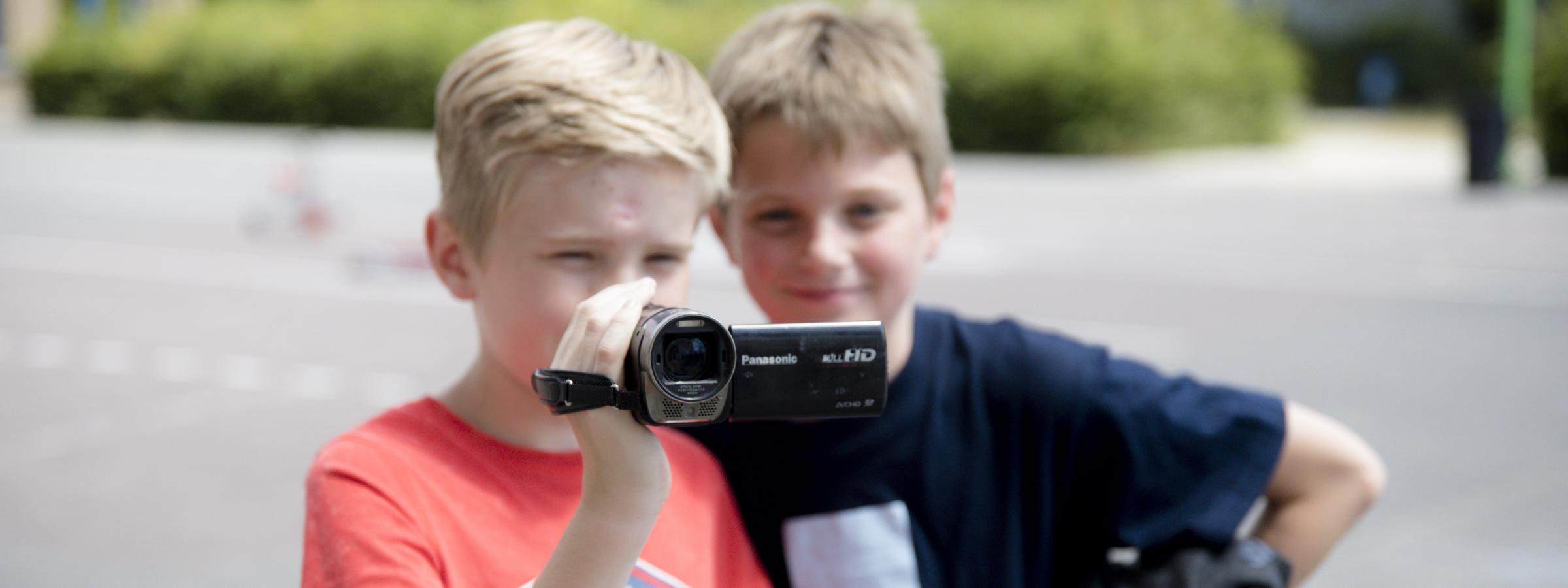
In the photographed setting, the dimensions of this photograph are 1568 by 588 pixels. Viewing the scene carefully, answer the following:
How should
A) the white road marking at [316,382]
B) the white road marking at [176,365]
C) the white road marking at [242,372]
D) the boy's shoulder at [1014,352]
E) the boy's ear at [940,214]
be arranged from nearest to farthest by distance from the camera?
the boy's shoulder at [1014,352] → the boy's ear at [940,214] → the white road marking at [316,382] → the white road marking at [242,372] → the white road marking at [176,365]

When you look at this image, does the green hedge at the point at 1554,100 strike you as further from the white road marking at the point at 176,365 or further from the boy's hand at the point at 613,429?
the boy's hand at the point at 613,429

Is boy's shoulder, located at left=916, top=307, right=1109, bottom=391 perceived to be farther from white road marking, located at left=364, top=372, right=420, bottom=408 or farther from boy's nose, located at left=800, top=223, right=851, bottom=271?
white road marking, located at left=364, top=372, right=420, bottom=408

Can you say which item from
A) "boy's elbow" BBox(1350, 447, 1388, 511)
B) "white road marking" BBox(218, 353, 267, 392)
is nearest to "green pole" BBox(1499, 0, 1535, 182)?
"white road marking" BBox(218, 353, 267, 392)

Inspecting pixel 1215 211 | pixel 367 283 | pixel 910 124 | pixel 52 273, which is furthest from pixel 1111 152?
pixel 910 124

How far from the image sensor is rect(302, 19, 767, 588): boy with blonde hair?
4.95 feet

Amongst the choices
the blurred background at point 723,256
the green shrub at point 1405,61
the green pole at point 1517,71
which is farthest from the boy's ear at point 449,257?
the green shrub at point 1405,61

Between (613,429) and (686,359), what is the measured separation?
0.10 m

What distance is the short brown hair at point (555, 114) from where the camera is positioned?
1.67 m

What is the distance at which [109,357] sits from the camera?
8.54 meters

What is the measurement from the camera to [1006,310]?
1015 centimetres

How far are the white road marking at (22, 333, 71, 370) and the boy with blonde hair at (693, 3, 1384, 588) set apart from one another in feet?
24.0

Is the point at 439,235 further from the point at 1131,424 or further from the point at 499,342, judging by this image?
the point at 1131,424

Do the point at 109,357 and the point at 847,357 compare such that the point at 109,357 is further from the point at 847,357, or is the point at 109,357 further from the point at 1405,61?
the point at 1405,61

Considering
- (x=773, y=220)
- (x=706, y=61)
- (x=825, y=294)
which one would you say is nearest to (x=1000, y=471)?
(x=825, y=294)
